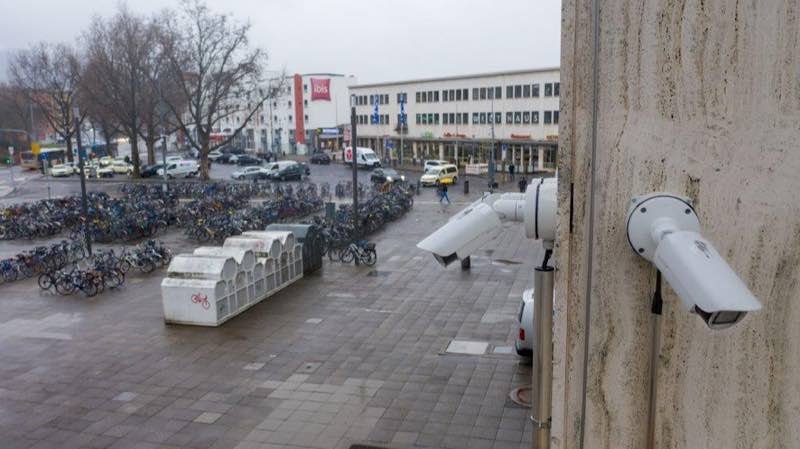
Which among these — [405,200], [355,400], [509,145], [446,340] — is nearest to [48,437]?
[355,400]

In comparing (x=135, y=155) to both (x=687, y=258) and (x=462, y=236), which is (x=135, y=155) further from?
(x=687, y=258)

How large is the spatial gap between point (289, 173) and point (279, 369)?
1474 inches

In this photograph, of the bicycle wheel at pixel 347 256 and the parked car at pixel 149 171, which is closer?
the bicycle wheel at pixel 347 256

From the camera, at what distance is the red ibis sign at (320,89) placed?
260 feet

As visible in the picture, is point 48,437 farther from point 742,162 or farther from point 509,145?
point 509,145

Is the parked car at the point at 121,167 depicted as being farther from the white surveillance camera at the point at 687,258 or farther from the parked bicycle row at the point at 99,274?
the white surveillance camera at the point at 687,258

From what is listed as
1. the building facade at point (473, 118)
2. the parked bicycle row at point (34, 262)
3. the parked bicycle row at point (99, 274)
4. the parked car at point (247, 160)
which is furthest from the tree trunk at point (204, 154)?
the parked bicycle row at point (99, 274)

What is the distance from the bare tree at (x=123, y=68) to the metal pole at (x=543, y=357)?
157ft

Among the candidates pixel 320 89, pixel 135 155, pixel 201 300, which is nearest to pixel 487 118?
pixel 135 155

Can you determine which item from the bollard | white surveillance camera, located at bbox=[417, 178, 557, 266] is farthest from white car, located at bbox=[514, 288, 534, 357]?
the bollard

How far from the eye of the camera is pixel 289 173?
47.3m

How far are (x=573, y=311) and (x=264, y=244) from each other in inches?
494

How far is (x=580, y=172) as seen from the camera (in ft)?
9.57

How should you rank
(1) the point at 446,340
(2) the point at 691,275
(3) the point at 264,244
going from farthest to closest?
(3) the point at 264,244 < (1) the point at 446,340 < (2) the point at 691,275
